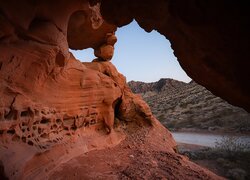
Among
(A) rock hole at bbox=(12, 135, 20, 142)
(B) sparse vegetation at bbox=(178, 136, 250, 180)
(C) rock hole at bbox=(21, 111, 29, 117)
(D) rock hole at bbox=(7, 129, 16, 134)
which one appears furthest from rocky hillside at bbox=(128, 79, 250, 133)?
(D) rock hole at bbox=(7, 129, 16, 134)

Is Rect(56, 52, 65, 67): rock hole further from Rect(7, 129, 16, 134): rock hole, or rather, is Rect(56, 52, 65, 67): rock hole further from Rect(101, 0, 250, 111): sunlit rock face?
Rect(101, 0, 250, 111): sunlit rock face

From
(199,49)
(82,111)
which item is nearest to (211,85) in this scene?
(199,49)

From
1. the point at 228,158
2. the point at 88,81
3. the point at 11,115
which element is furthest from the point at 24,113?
the point at 228,158

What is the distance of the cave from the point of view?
2.87 meters

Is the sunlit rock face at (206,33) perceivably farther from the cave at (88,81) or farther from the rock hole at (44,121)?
the rock hole at (44,121)

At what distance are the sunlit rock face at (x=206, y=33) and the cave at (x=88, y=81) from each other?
1 cm

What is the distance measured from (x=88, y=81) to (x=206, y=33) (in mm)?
5222

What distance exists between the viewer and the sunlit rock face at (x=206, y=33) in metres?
2.56

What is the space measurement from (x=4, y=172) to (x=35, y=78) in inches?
82.8

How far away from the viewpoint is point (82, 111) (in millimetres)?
7297

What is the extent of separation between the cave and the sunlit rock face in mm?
11

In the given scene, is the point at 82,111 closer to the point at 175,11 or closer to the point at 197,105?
the point at 175,11

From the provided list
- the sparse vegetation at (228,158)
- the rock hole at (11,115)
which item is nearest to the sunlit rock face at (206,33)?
the rock hole at (11,115)

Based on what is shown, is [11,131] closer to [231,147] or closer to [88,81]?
[88,81]
